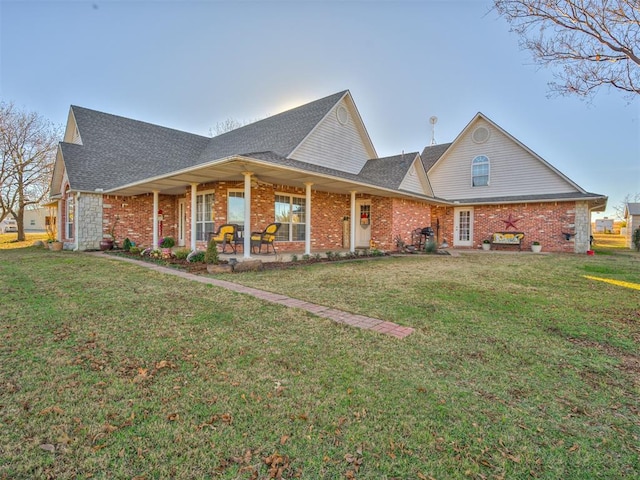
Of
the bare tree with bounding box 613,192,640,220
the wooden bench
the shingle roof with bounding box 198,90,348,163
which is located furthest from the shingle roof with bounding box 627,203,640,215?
the shingle roof with bounding box 198,90,348,163

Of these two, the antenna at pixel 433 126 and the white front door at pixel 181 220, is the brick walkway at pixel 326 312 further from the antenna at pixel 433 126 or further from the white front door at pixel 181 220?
the antenna at pixel 433 126

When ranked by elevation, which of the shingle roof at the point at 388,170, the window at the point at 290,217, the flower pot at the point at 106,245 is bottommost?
the flower pot at the point at 106,245

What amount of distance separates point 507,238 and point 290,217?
11.0m

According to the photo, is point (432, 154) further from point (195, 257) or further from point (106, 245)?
point (106, 245)

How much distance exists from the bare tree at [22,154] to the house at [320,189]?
14.6 feet

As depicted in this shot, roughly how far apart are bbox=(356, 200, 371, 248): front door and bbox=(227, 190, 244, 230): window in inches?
225

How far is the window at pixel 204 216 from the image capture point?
1154 cm

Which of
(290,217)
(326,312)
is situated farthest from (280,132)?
(326,312)

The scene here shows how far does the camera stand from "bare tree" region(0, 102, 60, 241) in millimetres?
19516

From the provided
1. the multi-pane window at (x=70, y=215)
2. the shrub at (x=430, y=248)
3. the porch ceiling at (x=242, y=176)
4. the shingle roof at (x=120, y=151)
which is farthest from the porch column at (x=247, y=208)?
the multi-pane window at (x=70, y=215)

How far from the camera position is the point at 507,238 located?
51.5 feet

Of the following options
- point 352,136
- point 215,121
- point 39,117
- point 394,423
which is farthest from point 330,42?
point 215,121

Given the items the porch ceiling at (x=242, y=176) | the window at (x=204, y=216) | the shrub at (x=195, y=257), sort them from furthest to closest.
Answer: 1. the window at (x=204, y=216)
2. the shrub at (x=195, y=257)
3. the porch ceiling at (x=242, y=176)

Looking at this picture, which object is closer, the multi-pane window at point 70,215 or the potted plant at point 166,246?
the potted plant at point 166,246
